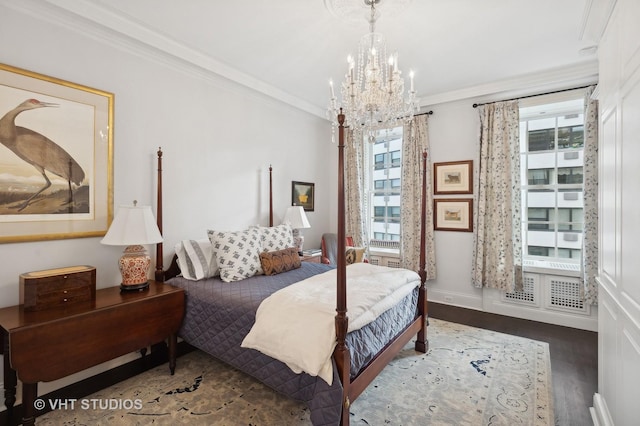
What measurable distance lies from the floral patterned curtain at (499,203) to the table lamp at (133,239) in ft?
11.8

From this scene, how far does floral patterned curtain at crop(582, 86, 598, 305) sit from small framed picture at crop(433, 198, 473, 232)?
1123 mm

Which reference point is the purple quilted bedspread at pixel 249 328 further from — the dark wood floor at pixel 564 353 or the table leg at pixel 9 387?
the dark wood floor at pixel 564 353

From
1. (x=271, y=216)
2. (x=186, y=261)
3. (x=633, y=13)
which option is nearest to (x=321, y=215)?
(x=271, y=216)

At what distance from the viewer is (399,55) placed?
2.93 metres

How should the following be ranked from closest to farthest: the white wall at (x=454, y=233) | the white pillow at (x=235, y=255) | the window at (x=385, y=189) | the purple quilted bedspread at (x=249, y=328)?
1. the purple quilted bedspread at (x=249, y=328)
2. the white pillow at (x=235, y=255)
3. the white wall at (x=454, y=233)
4. the window at (x=385, y=189)

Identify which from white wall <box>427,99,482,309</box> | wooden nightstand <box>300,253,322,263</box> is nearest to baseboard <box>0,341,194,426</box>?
wooden nightstand <box>300,253,322,263</box>

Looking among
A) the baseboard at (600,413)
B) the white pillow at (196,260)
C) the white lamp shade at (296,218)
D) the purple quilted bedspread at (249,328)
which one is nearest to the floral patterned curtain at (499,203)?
the purple quilted bedspread at (249,328)

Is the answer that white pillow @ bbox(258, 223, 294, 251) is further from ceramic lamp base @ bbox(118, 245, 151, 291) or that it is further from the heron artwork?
the heron artwork

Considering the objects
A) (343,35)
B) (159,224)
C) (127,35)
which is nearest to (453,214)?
(343,35)

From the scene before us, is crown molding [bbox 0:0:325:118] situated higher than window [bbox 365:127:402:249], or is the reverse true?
crown molding [bbox 0:0:325:118]

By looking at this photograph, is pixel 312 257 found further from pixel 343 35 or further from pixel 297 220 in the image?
pixel 343 35

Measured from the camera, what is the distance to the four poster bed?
1572 millimetres

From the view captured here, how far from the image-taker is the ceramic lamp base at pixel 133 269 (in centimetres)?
226

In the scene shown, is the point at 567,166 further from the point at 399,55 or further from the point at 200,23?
the point at 200,23
